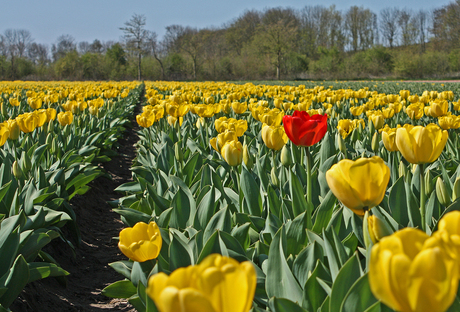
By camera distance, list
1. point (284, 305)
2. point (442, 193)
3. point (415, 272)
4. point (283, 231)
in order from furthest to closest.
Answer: point (442, 193)
point (283, 231)
point (284, 305)
point (415, 272)

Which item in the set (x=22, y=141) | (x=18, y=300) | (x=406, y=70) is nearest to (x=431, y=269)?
(x=18, y=300)

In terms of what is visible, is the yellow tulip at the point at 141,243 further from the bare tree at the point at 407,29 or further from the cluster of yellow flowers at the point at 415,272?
the bare tree at the point at 407,29

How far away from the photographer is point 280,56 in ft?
153

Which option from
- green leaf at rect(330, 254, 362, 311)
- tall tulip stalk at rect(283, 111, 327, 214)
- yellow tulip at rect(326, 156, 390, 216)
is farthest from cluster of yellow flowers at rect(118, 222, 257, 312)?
tall tulip stalk at rect(283, 111, 327, 214)

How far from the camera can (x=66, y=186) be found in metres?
3.20

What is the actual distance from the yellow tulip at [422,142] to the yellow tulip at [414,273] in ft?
2.40

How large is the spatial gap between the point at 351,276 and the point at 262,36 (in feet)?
161

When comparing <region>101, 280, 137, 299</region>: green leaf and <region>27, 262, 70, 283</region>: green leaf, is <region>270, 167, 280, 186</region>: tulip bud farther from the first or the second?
<region>27, 262, 70, 283</region>: green leaf

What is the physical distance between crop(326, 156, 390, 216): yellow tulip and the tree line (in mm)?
46478

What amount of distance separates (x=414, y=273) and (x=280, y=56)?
158 feet

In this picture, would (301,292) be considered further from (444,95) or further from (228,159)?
(444,95)

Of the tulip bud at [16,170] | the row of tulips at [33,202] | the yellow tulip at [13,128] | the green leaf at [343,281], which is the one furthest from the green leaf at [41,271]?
the green leaf at [343,281]

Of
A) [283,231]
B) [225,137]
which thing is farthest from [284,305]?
[225,137]

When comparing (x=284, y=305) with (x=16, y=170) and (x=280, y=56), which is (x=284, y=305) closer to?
(x=16, y=170)
